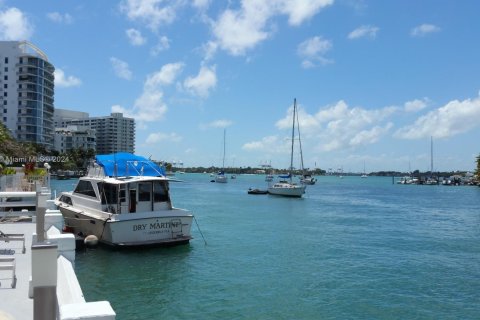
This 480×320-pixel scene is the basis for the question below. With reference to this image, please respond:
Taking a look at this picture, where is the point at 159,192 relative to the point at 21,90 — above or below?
below

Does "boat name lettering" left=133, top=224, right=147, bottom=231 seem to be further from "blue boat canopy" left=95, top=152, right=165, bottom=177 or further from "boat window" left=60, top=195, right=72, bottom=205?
"boat window" left=60, top=195, right=72, bottom=205

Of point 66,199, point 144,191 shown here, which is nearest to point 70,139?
point 66,199

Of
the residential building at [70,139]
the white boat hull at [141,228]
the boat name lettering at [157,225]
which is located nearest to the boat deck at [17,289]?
the white boat hull at [141,228]

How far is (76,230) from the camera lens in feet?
84.8

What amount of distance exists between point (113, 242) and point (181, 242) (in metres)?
3.57

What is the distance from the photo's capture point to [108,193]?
2448 centimetres

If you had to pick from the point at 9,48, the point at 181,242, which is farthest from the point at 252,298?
the point at 9,48

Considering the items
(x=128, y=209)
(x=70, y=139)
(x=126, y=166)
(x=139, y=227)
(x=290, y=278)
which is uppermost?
(x=70, y=139)

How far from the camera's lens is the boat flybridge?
22.9 metres

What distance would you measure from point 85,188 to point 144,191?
4897 mm

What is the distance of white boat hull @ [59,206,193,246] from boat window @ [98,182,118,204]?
1079 mm

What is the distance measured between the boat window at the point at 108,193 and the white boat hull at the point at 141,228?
1079 millimetres

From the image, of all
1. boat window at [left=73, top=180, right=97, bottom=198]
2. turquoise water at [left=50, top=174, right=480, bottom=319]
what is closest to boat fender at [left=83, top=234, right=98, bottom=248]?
turquoise water at [left=50, top=174, right=480, bottom=319]

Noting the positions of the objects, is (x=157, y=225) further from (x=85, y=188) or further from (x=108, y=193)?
(x=85, y=188)
